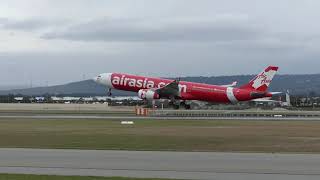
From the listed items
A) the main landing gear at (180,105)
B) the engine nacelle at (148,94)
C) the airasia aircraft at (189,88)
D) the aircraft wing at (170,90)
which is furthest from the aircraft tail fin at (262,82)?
the engine nacelle at (148,94)

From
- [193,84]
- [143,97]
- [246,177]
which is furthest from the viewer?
[193,84]

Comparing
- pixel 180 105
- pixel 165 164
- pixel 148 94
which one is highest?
pixel 148 94

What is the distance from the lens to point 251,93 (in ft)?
260

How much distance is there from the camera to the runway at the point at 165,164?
1571 cm

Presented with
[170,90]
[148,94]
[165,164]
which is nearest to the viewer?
[165,164]

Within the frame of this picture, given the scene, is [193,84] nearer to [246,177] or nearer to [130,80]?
[130,80]

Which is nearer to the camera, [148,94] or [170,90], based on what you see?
[148,94]

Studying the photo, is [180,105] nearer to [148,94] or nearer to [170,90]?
[170,90]

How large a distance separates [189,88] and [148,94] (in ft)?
21.5

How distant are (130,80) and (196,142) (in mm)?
50555

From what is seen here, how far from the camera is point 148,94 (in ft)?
242

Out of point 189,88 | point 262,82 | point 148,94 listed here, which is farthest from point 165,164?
point 262,82

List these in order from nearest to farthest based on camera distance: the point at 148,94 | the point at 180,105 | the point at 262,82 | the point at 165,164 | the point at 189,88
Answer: the point at 165,164
the point at 148,94
the point at 189,88
the point at 262,82
the point at 180,105

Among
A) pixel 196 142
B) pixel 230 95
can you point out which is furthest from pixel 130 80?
pixel 196 142
